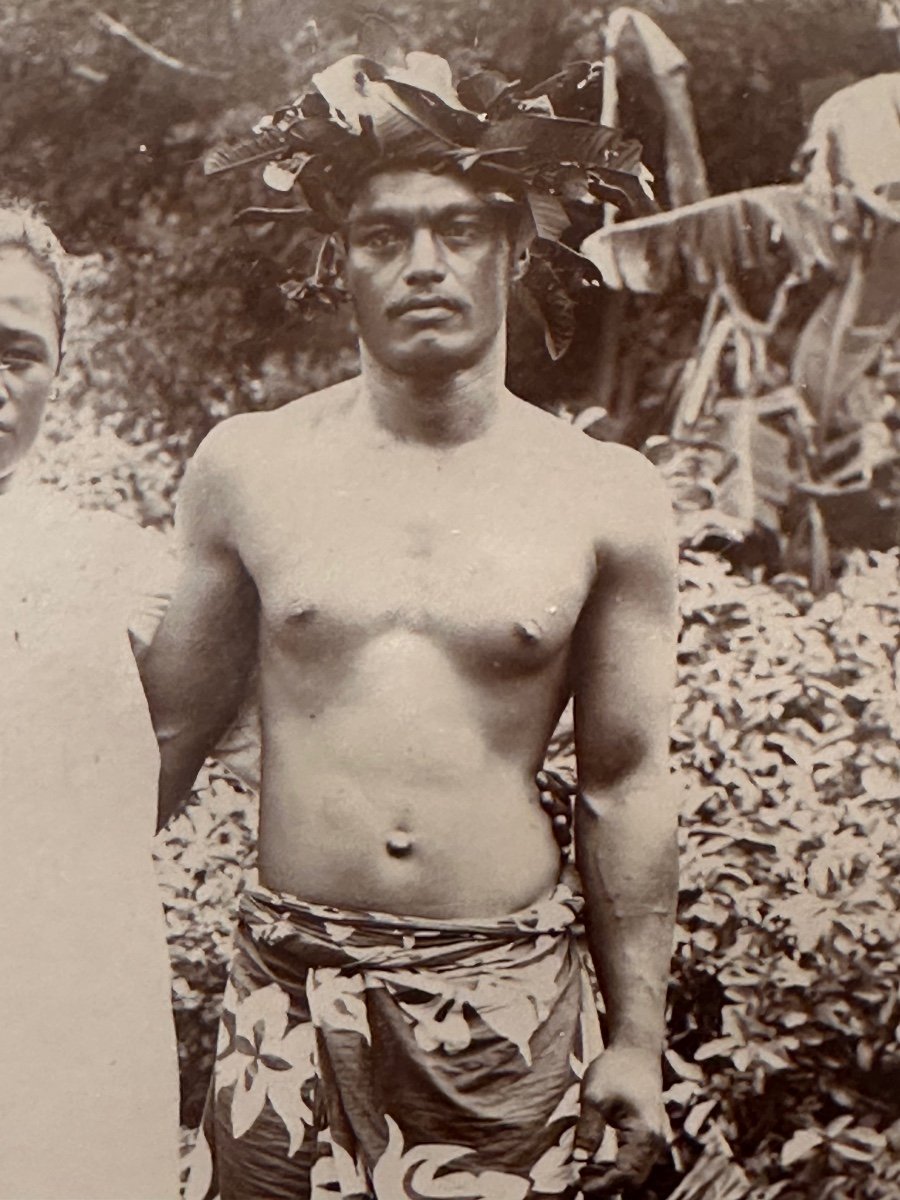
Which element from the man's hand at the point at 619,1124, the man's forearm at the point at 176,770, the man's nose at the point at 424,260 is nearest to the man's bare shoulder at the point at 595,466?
the man's nose at the point at 424,260

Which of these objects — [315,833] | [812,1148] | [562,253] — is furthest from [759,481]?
[812,1148]

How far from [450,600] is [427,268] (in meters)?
0.44

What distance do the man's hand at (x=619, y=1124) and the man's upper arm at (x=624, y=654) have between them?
370 mm

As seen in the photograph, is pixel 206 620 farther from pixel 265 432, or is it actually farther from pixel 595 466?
pixel 595 466

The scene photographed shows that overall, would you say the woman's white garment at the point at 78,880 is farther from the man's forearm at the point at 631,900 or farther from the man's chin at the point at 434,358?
the man's forearm at the point at 631,900

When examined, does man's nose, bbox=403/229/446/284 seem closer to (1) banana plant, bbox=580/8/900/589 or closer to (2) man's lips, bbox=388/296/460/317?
(2) man's lips, bbox=388/296/460/317

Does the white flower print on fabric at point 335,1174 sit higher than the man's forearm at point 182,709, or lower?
lower

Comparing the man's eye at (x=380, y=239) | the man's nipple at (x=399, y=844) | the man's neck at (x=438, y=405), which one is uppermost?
the man's eye at (x=380, y=239)

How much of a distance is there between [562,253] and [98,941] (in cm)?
113

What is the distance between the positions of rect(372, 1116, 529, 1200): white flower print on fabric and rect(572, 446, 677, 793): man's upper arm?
19.7 inches

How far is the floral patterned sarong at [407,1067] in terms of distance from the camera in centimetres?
176

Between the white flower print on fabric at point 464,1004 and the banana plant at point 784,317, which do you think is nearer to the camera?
the white flower print on fabric at point 464,1004

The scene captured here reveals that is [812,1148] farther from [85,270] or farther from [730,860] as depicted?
[85,270]

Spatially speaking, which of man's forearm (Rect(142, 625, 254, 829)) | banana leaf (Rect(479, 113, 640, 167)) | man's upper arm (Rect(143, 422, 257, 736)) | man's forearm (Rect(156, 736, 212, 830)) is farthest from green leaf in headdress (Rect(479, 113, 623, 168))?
man's forearm (Rect(156, 736, 212, 830))
